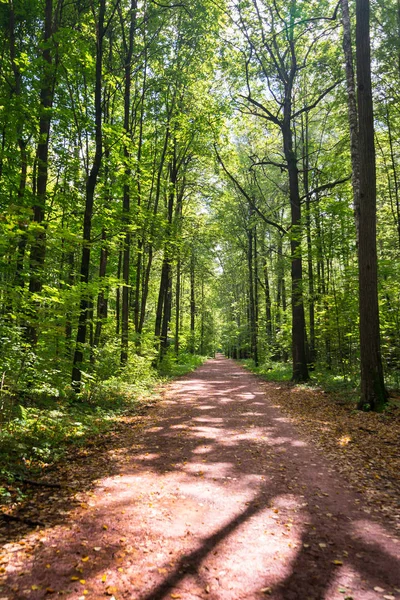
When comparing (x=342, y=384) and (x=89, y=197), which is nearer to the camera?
(x=89, y=197)

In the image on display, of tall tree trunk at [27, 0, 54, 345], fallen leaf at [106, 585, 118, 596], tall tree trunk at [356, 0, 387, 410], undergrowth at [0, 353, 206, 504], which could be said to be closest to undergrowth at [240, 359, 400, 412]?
tall tree trunk at [356, 0, 387, 410]

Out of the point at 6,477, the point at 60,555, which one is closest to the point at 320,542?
the point at 60,555

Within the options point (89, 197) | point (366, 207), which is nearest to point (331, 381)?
point (366, 207)

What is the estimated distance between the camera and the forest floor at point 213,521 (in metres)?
2.56

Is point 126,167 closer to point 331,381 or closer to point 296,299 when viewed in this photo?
point 296,299

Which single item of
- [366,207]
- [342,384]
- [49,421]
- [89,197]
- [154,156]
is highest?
[154,156]

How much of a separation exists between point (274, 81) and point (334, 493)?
16.2 metres

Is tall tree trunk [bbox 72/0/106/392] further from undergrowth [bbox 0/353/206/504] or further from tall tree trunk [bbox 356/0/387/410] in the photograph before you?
tall tree trunk [bbox 356/0/387/410]

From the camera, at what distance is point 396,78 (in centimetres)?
1284

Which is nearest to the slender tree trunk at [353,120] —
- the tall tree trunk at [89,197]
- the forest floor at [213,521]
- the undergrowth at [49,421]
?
the forest floor at [213,521]

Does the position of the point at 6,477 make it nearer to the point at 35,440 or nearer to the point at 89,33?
the point at 35,440

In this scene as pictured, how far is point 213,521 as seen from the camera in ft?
11.4

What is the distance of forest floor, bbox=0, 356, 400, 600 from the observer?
8.41 feet

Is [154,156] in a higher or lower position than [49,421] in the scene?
higher
